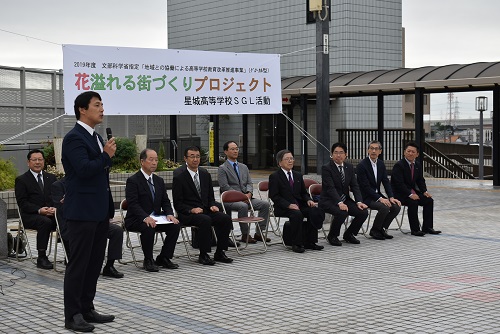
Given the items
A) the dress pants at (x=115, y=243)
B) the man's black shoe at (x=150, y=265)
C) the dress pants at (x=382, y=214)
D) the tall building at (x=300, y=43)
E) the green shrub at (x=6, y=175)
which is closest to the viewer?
the dress pants at (x=115, y=243)

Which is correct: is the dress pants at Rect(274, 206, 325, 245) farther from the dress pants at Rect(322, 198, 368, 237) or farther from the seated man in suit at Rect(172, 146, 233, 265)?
the seated man in suit at Rect(172, 146, 233, 265)

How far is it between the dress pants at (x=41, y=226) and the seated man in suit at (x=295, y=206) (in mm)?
3324

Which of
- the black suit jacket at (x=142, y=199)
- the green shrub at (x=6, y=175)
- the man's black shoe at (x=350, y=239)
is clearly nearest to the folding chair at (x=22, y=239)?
the black suit jacket at (x=142, y=199)

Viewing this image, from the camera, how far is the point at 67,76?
13.9 meters

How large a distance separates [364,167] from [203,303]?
5.73 m

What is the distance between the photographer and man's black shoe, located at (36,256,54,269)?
33.3ft

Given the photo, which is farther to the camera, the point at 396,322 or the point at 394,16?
the point at 394,16

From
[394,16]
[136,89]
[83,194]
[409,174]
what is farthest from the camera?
[394,16]

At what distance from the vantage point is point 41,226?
34.1ft

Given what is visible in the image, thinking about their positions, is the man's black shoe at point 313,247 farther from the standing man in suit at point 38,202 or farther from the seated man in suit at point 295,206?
the standing man in suit at point 38,202

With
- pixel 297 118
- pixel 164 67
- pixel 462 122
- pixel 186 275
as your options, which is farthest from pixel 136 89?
pixel 462 122

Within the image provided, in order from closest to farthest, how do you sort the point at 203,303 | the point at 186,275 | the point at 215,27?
the point at 203,303 < the point at 186,275 < the point at 215,27

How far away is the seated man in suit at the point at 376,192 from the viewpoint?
12.9 m

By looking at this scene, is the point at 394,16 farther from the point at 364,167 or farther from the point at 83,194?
the point at 83,194
